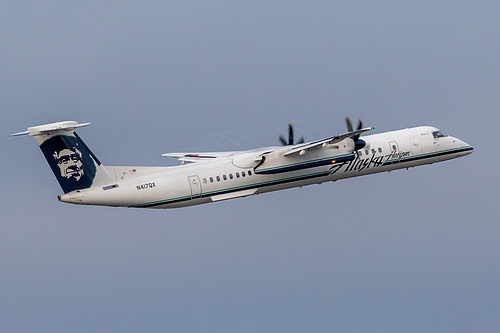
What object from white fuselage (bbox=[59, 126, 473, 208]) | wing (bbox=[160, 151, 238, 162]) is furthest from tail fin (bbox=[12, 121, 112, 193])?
wing (bbox=[160, 151, 238, 162])

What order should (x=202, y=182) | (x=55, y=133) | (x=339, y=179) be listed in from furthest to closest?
(x=339, y=179) < (x=202, y=182) < (x=55, y=133)

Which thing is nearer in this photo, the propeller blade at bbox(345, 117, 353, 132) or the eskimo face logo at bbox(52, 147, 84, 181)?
the eskimo face logo at bbox(52, 147, 84, 181)

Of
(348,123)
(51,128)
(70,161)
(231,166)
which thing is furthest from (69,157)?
(348,123)

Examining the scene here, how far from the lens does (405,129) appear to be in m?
61.3

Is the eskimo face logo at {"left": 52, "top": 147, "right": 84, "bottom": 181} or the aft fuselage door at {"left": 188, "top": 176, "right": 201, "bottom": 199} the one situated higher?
the eskimo face logo at {"left": 52, "top": 147, "right": 84, "bottom": 181}

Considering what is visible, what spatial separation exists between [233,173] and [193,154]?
6.72m

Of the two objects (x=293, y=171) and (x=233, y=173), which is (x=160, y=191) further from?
(x=293, y=171)

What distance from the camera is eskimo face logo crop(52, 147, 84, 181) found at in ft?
170

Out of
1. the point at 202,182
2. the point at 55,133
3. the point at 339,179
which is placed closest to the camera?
the point at 55,133

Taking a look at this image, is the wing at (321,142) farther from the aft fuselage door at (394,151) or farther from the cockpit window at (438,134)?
the cockpit window at (438,134)

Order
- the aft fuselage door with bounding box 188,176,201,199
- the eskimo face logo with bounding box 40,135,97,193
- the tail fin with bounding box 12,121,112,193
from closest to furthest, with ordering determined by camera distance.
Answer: the tail fin with bounding box 12,121,112,193
the eskimo face logo with bounding box 40,135,97,193
the aft fuselage door with bounding box 188,176,201,199

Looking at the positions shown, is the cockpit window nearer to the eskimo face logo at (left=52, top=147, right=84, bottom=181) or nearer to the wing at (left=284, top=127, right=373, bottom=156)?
the wing at (left=284, top=127, right=373, bottom=156)

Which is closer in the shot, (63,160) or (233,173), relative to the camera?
(63,160)

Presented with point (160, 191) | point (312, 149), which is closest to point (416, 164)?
point (312, 149)
